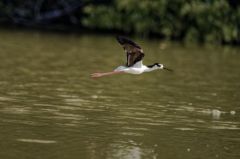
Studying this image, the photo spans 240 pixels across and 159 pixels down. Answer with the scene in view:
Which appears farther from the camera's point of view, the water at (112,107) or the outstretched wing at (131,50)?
the outstretched wing at (131,50)

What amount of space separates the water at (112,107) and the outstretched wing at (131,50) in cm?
121

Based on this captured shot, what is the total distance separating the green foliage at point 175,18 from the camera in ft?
129

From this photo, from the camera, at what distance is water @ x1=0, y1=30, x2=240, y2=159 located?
12938mm

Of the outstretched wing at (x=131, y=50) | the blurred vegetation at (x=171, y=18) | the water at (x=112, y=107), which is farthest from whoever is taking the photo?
the blurred vegetation at (x=171, y=18)

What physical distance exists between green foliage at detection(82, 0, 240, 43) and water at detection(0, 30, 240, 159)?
8.71 meters

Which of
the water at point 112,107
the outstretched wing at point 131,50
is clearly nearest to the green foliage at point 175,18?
the water at point 112,107

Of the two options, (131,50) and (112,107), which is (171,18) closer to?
(112,107)

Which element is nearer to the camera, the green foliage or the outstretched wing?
the outstretched wing

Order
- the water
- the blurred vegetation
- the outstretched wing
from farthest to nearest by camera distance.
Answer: the blurred vegetation
the outstretched wing
the water

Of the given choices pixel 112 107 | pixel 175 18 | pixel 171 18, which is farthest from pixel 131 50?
pixel 175 18

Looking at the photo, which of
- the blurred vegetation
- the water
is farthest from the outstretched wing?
the blurred vegetation

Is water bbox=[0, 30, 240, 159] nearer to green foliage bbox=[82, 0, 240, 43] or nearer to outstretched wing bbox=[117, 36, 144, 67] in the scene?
outstretched wing bbox=[117, 36, 144, 67]

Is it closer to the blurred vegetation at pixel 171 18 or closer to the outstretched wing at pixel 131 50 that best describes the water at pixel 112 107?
the outstretched wing at pixel 131 50

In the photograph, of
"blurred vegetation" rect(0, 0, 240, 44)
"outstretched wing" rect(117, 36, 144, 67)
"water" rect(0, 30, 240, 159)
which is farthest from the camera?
"blurred vegetation" rect(0, 0, 240, 44)
